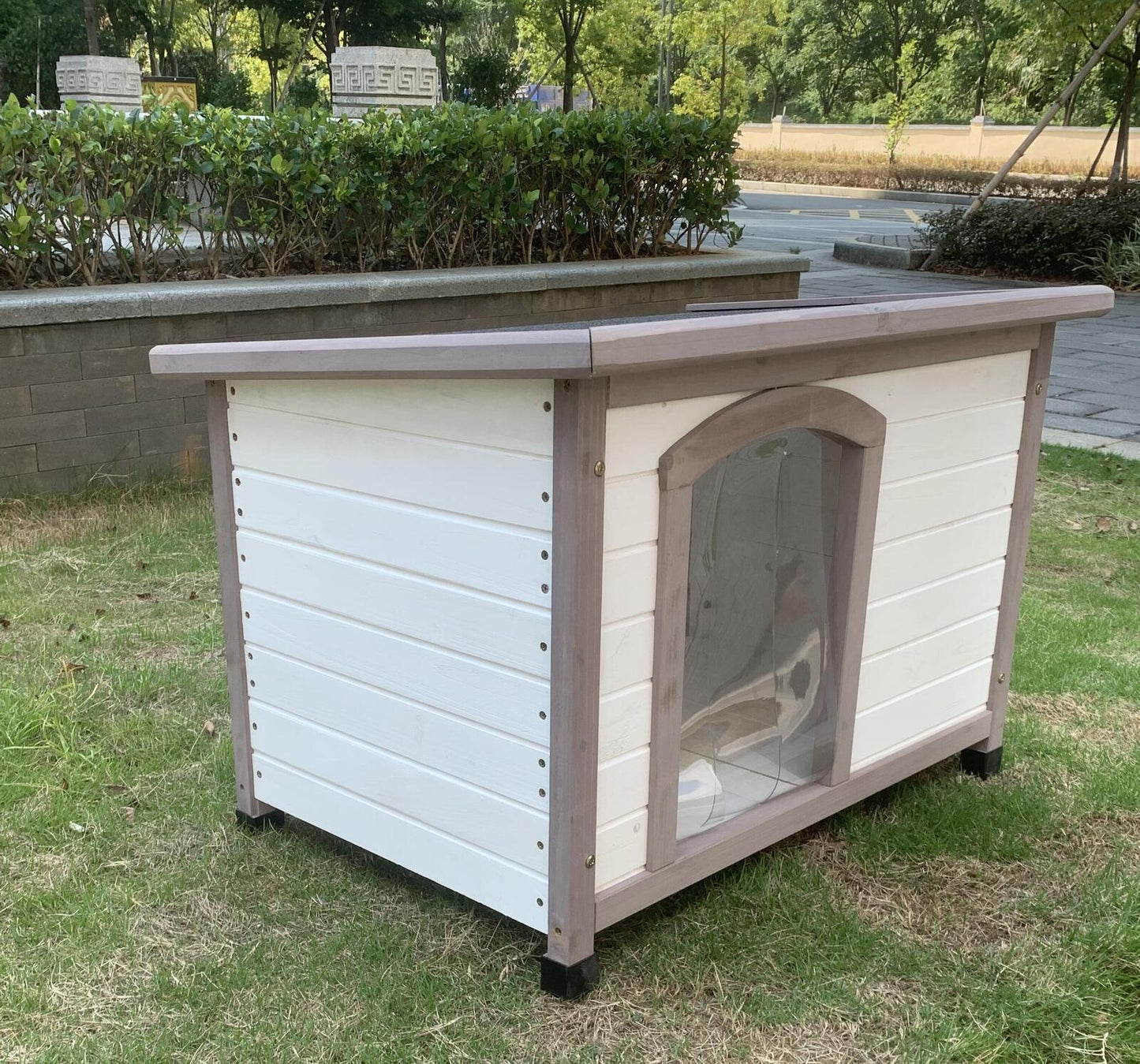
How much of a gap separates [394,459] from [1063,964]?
5.64 feet

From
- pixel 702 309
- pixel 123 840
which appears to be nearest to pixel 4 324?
pixel 123 840

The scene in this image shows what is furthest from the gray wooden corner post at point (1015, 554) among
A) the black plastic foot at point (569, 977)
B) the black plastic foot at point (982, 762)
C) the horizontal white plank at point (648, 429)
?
the black plastic foot at point (569, 977)

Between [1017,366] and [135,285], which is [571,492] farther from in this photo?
[135,285]

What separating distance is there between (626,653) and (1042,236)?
542 inches

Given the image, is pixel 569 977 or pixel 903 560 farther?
pixel 903 560

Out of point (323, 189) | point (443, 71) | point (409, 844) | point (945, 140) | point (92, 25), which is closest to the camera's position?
point (409, 844)

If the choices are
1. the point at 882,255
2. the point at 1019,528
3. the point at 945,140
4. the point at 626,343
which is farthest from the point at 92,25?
the point at 945,140

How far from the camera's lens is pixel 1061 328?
11062 millimetres

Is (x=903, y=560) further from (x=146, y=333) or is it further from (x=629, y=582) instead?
(x=146, y=333)

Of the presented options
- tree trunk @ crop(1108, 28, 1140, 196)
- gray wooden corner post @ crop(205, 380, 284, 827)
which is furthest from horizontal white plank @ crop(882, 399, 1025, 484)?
tree trunk @ crop(1108, 28, 1140, 196)

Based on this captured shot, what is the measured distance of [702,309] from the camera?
3.33m

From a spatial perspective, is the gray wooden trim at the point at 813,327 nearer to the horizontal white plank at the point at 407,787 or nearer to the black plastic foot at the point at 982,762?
the horizontal white plank at the point at 407,787

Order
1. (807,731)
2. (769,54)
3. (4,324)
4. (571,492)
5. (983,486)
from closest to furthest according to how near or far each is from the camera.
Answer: (571,492), (807,731), (983,486), (4,324), (769,54)

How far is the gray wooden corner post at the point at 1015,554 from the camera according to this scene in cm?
320
